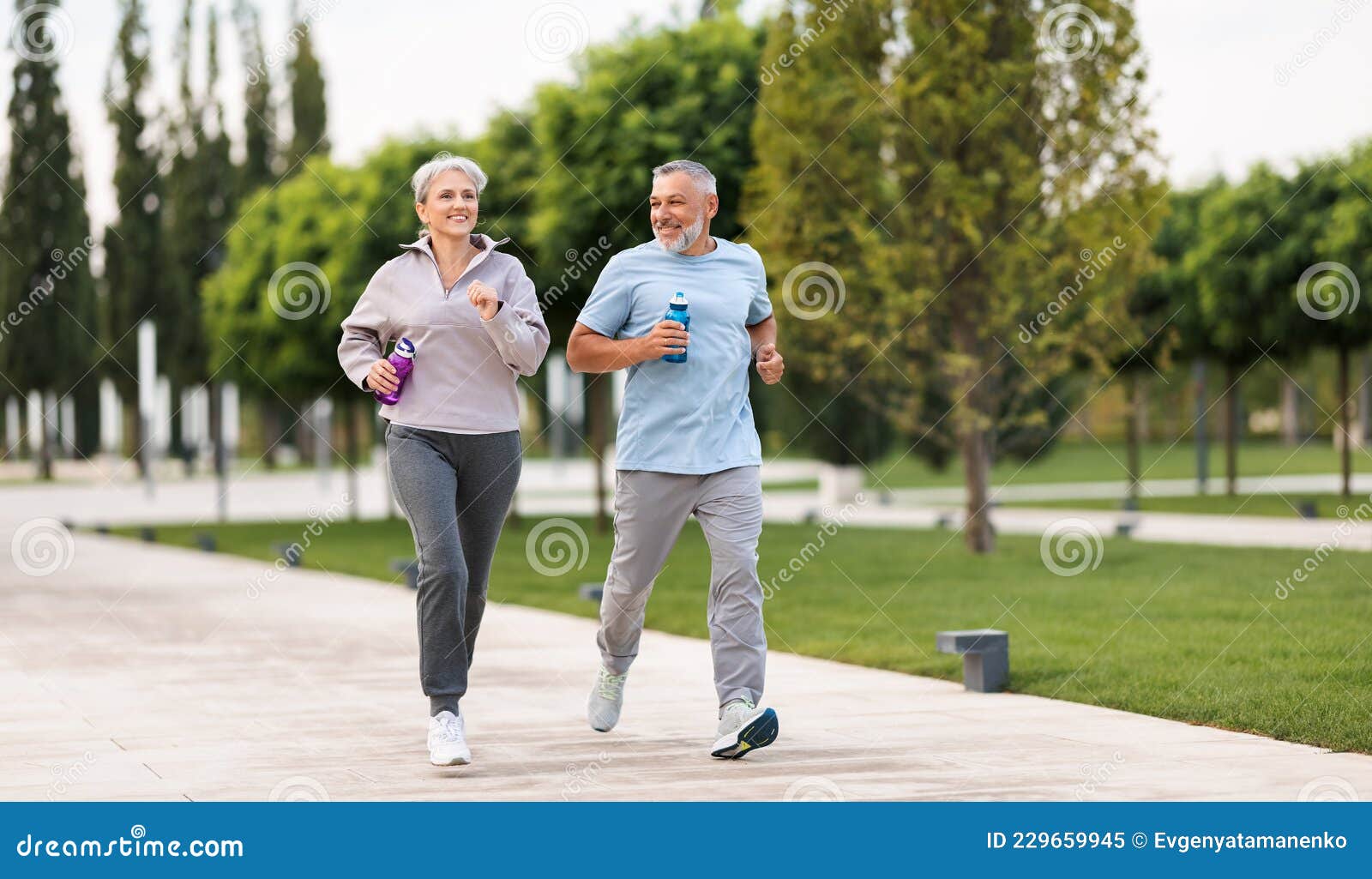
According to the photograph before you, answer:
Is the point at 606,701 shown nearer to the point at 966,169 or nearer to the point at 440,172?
the point at 440,172

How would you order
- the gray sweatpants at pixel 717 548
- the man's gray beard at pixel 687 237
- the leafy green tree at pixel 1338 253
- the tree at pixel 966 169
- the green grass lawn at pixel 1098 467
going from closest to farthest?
the gray sweatpants at pixel 717 548
the man's gray beard at pixel 687 237
the tree at pixel 966 169
the leafy green tree at pixel 1338 253
the green grass lawn at pixel 1098 467

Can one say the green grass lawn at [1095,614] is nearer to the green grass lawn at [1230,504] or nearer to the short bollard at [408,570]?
the short bollard at [408,570]

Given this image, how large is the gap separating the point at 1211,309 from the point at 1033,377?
954cm

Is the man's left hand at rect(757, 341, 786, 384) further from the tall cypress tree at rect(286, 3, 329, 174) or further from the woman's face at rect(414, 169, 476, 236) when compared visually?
the tall cypress tree at rect(286, 3, 329, 174)

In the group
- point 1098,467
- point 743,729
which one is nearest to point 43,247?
point 1098,467

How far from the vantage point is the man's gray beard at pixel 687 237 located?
5996 millimetres

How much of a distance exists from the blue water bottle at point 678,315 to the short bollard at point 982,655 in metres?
2.32

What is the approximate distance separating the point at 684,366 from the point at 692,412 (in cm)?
15

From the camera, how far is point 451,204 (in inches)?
233

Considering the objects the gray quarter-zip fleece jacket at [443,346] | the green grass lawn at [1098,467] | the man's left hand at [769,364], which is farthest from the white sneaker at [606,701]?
the green grass lawn at [1098,467]

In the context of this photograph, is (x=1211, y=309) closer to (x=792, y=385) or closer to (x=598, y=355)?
(x=792, y=385)

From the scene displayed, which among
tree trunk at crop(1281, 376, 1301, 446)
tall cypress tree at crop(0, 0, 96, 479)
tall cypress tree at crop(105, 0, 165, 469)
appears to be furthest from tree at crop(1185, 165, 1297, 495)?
tree trunk at crop(1281, 376, 1301, 446)

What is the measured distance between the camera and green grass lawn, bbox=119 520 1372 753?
7008 mm

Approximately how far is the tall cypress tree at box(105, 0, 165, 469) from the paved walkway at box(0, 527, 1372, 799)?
4108cm
